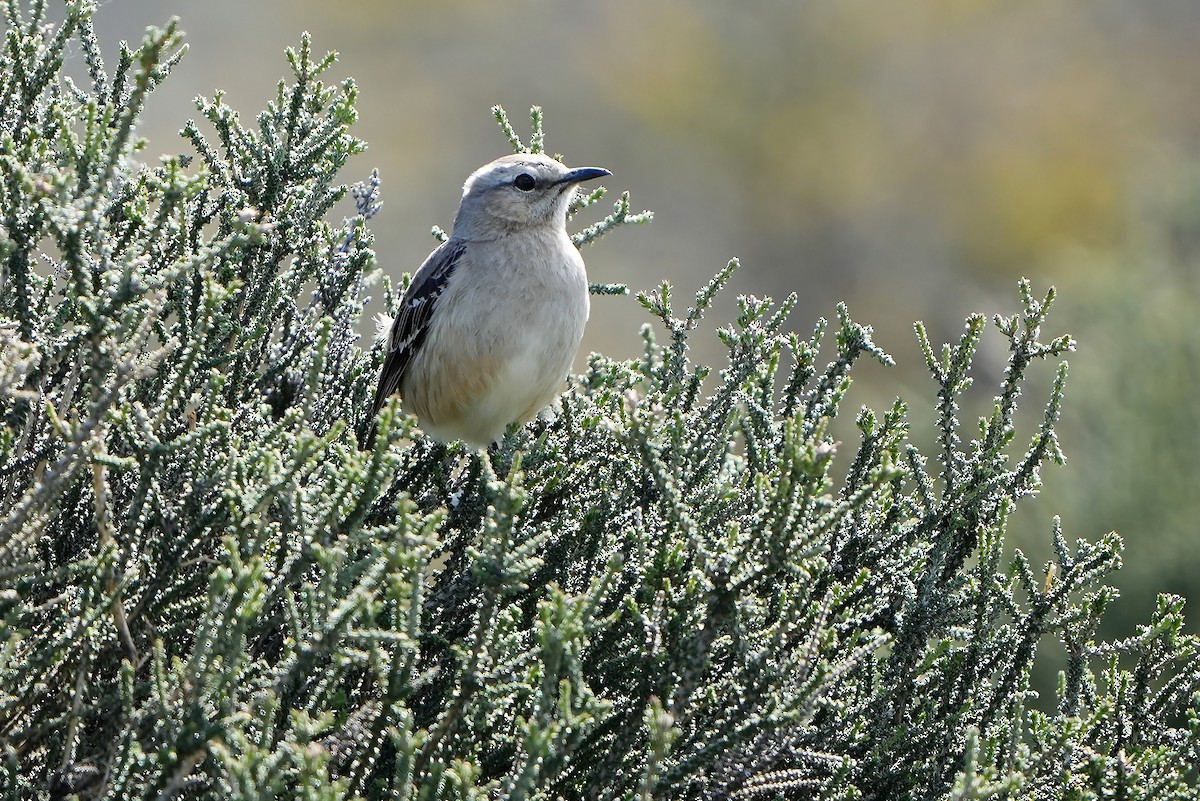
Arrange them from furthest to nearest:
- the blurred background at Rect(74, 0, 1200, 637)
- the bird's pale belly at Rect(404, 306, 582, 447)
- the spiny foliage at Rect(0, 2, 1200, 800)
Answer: the blurred background at Rect(74, 0, 1200, 637) < the bird's pale belly at Rect(404, 306, 582, 447) < the spiny foliage at Rect(0, 2, 1200, 800)

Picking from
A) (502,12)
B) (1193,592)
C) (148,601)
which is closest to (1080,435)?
(1193,592)

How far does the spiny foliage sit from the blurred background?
17422 millimetres

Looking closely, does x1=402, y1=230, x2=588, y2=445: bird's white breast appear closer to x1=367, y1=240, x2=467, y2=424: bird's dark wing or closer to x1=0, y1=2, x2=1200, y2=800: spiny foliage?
x1=367, y1=240, x2=467, y2=424: bird's dark wing

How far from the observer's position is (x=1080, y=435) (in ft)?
24.6

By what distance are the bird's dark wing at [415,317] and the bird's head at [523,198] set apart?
0.63 ft

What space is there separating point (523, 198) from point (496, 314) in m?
0.54

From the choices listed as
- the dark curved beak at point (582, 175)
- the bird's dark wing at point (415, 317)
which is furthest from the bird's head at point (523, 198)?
the bird's dark wing at point (415, 317)

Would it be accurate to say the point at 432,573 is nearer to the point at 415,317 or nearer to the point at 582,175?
the point at 415,317

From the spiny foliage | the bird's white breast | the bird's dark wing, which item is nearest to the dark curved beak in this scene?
the bird's white breast

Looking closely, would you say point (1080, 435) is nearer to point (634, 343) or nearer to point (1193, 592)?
point (1193, 592)

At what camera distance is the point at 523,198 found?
4.70 m

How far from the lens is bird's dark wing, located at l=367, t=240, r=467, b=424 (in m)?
4.54

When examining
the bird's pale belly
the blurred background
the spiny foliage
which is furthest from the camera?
the blurred background

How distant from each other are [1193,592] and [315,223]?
497 cm
